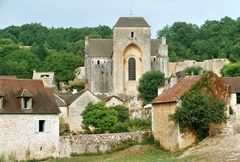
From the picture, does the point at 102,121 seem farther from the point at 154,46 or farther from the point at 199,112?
the point at 154,46

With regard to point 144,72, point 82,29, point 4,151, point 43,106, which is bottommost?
point 4,151

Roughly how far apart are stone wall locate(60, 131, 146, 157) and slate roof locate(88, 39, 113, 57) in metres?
49.9

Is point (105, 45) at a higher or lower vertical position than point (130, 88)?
higher

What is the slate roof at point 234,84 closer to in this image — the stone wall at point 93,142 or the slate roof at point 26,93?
the stone wall at point 93,142

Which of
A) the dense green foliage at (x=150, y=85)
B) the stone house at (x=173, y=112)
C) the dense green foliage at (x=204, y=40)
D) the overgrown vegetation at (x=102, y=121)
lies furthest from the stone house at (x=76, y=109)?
the dense green foliage at (x=204, y=40)

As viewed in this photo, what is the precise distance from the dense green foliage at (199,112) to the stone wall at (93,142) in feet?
16.5

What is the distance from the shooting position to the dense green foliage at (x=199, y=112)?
37688 millimetres

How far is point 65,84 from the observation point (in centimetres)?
10300

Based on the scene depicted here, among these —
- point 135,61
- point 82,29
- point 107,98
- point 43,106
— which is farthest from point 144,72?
point 82,29

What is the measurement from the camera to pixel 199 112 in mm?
37719

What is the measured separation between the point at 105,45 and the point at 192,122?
56.3 m

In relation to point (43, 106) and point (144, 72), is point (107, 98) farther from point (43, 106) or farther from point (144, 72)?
point (43, 106)

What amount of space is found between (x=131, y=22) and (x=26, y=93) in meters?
51.5

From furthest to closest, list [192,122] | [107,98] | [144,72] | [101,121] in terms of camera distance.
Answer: [144,72] < [107,98] < [101,121] < [192,122]
